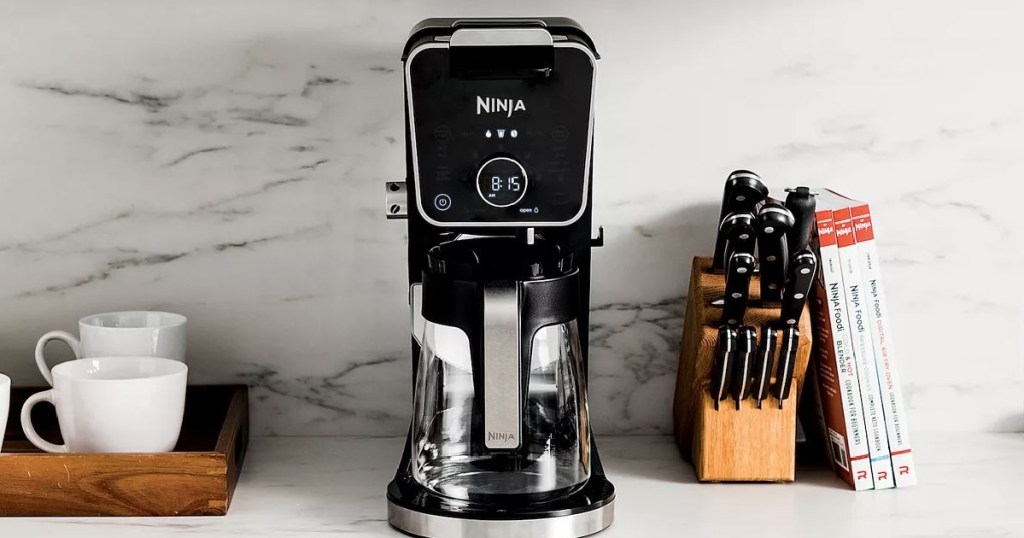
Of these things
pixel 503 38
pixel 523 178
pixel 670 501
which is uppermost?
pixel 503 38

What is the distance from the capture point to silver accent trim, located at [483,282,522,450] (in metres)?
0.89

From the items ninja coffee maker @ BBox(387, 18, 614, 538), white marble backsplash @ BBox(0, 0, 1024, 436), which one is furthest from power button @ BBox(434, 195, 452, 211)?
white marble backsplash @ BBox(0, 0, 1024, 436)

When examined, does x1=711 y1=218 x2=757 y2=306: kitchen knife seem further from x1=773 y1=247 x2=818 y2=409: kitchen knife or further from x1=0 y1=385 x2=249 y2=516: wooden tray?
x1=0 y1=385 x2=249 y2=516: wooden tray

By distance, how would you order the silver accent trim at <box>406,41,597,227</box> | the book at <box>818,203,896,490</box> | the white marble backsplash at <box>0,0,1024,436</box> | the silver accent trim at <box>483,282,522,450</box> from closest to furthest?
the silver accent trim at <box>483,282,522,450</box>, the silver accent trim at <box>406,41,597,227</box>, the book at <box>818,203,896,490</box>, the white marble backsplash at <box>0,0,1024,436</box>

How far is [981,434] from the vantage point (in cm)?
129

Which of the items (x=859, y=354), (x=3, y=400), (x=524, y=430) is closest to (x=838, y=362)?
(x=859, y=354)

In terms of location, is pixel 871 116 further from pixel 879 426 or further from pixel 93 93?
pixel 93 93

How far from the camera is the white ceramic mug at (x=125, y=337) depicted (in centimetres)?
115

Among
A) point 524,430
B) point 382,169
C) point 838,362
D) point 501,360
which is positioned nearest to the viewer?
point 501,360

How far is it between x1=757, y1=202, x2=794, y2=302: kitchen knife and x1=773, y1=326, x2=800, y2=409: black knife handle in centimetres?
4

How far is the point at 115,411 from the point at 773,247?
64 centimetres

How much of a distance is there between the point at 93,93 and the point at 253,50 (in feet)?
0.59

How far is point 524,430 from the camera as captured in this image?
99cm

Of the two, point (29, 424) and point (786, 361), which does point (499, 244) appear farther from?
point (29, 424)
